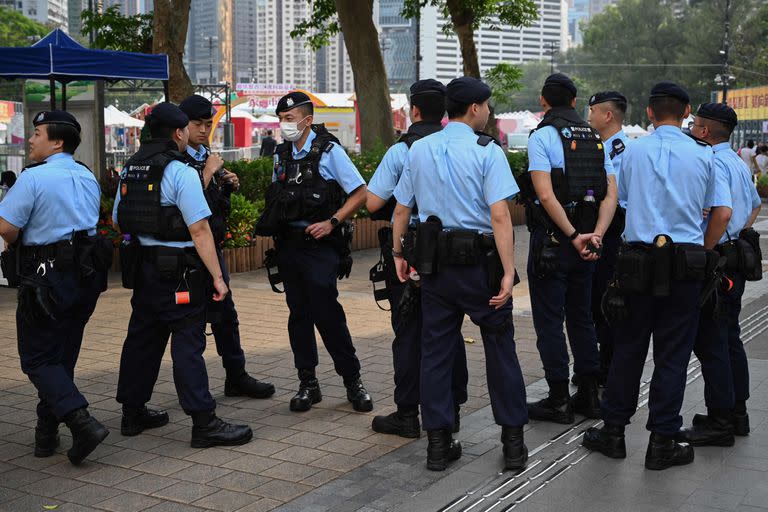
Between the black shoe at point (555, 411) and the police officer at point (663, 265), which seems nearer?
the police officer at point (663, 265)

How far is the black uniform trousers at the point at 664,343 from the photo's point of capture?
5.50 metres

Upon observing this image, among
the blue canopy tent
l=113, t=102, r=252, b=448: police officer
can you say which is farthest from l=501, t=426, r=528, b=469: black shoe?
the blue canopy tent

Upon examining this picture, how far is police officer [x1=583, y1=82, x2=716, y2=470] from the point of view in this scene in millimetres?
5434

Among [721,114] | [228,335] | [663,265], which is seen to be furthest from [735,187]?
[228,335]

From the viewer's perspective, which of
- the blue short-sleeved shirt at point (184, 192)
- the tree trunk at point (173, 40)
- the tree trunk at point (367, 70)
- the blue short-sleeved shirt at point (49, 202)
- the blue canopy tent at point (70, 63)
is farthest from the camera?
the tree trunk at point (367, 70)

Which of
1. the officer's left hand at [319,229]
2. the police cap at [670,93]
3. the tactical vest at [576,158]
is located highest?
the police cap at [670,93]

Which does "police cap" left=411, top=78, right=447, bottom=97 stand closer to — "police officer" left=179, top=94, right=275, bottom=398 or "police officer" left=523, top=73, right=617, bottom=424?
"police officer" left=523, top=73, right=617, bottom=424

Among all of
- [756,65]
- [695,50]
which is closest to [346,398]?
[756,65]

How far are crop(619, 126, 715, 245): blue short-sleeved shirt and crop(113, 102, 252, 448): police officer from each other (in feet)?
7.23

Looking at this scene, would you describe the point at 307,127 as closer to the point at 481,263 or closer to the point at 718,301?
the point at 481,263

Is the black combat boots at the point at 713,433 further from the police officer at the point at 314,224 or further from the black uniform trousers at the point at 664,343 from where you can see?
the police officer at the point at 314,224

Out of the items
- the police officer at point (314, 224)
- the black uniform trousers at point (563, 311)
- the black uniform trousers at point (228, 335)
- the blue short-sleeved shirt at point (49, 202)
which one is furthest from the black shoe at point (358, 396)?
the blue short-sleeved shirt at point (49, 202)

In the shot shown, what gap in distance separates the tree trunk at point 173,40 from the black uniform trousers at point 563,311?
9078 mm

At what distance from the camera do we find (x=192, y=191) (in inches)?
221
